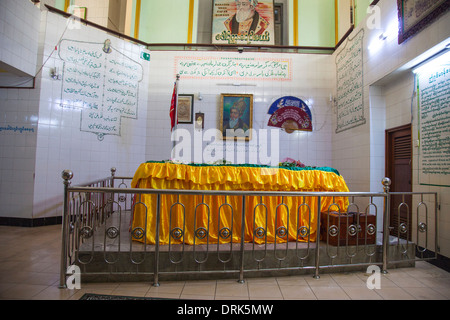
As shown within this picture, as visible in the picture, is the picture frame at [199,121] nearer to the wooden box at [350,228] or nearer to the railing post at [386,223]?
the wooden box at [350,228]

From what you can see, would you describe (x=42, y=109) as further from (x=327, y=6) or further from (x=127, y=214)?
(x=327, y=6)

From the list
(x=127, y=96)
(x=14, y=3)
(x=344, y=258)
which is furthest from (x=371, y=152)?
(x=14, y=3)

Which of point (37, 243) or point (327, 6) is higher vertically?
point (327, 6)

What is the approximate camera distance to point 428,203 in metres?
3.11

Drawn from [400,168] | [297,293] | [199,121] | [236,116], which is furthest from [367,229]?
[199,121]

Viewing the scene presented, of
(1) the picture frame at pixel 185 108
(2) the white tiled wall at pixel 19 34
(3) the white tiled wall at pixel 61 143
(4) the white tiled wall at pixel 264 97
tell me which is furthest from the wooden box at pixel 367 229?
→ (2) the white tiled wall at pixel 19 34

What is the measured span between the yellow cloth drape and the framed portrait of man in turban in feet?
14.1

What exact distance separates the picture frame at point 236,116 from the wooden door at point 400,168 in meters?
2.64

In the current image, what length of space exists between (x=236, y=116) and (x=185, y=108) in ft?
3.83

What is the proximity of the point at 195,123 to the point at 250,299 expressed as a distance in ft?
13.5

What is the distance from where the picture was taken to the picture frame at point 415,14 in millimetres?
2772

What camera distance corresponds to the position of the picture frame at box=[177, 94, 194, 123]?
5.54 metres

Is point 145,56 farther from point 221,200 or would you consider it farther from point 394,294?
point 394,294

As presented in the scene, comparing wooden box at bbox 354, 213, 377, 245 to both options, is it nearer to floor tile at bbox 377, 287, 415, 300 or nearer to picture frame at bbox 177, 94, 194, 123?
floor tile at bbox 377, 287, 415, 300
